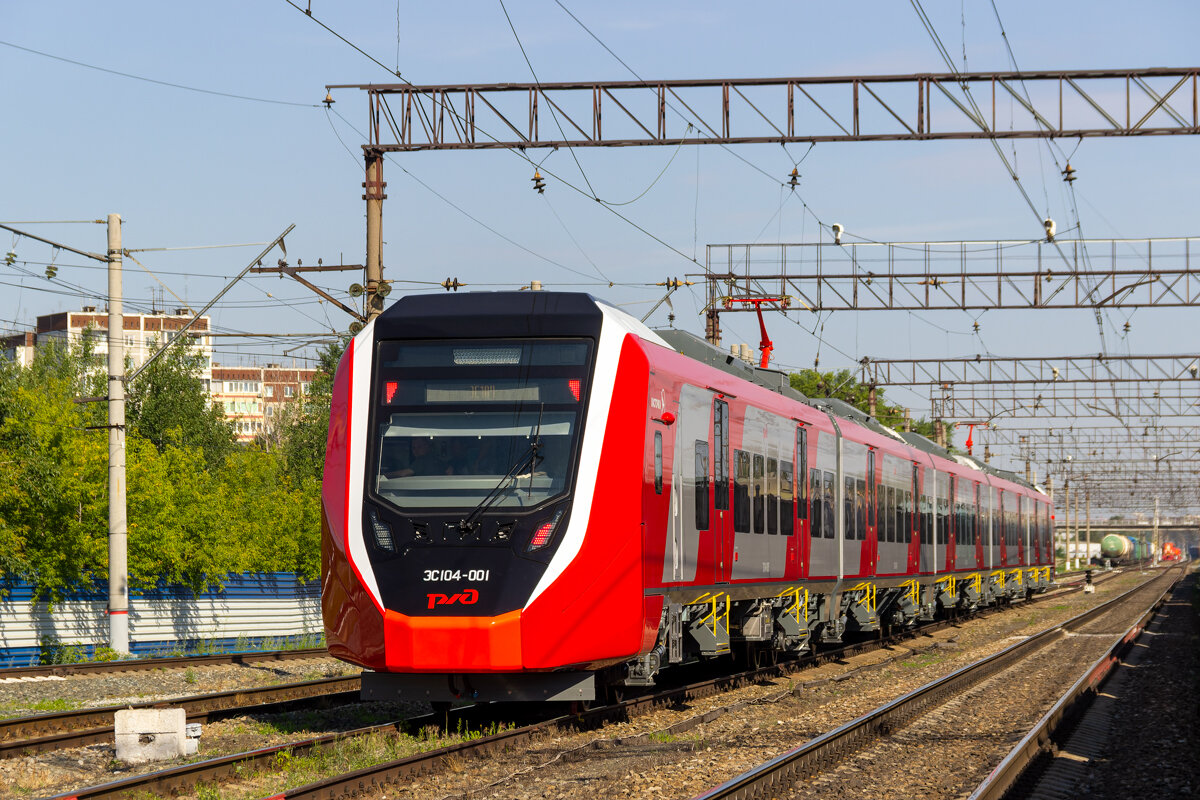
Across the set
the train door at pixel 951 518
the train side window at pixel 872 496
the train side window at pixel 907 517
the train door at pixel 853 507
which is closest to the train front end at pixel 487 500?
the train door at pixel 853 507

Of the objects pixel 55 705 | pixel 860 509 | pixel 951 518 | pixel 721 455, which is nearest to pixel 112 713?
pixel 55 705

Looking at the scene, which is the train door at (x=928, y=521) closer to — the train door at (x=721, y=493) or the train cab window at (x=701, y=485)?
the train door at (x=721, y=493)

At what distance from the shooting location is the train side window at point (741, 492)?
16.3 m

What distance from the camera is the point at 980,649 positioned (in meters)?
27.2

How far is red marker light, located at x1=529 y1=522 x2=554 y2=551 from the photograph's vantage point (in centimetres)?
1205

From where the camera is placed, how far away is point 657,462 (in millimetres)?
13477

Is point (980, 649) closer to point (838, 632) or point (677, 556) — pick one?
point (838, 632)

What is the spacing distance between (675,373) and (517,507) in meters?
2.71

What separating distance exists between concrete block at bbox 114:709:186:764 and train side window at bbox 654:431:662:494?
4.52 meters

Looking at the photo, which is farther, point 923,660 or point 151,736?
point 923,660

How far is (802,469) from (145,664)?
10.00 meters

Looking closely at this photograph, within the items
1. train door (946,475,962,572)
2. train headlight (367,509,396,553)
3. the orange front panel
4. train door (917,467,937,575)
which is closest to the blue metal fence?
train door (917,467,937,575)

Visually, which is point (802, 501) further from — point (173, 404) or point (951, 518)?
point (173, 404)

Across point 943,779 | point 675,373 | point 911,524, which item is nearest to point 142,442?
point 911,524
